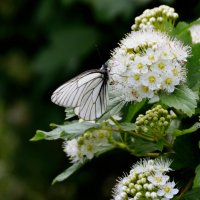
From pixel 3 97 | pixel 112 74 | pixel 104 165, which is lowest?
pixel 104 165

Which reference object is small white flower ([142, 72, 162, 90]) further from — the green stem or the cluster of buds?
the green stem

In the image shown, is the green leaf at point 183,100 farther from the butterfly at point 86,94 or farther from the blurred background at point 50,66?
the blurred background at point 50,66

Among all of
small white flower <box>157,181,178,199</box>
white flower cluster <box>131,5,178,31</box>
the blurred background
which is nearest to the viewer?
small white flower <box>157,181,178,199</box>

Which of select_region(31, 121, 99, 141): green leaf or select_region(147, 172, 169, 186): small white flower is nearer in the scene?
select_region(147, 172, 169, 186): small white flower

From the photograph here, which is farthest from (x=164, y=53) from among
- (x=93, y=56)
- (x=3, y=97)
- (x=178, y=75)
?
(x=3, y=97)

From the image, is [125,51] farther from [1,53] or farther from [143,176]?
[1,53]

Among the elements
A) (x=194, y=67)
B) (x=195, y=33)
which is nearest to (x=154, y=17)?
(x=195, y=33)

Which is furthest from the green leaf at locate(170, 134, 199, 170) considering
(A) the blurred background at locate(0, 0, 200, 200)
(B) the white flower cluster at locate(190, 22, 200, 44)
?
(A) the blurred background at locate(0, 0, 200, 200)
